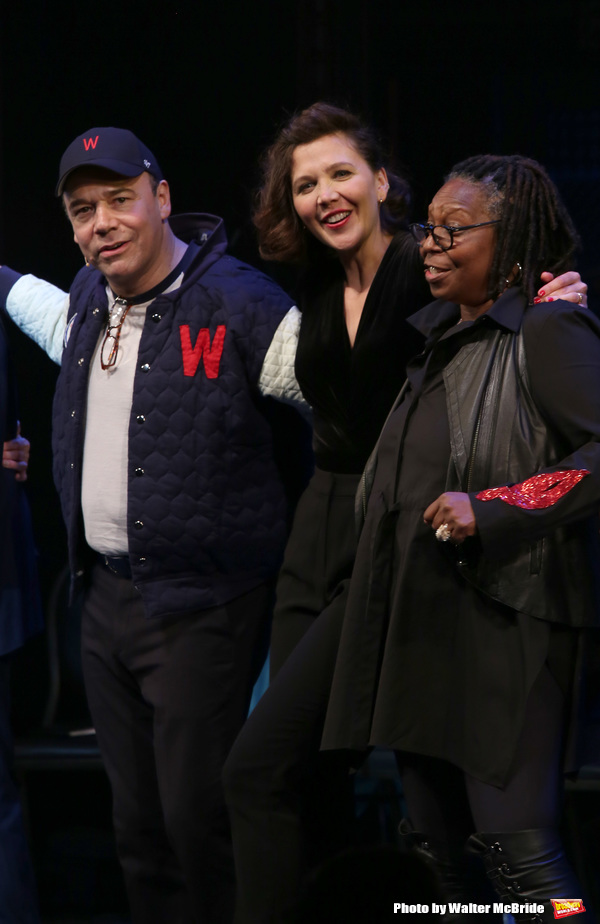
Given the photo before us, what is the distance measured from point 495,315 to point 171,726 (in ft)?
4.02

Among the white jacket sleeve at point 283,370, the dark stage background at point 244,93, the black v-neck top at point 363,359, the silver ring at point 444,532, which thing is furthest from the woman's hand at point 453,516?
the dark stage background at point 244,93

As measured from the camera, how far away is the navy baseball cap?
8.91 feet

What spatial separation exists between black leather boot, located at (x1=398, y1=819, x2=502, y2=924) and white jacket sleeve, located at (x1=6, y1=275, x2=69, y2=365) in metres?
1.58

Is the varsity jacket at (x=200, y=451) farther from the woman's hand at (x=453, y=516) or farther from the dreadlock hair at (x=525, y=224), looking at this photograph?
the woman's hand at (x=453, y=516)

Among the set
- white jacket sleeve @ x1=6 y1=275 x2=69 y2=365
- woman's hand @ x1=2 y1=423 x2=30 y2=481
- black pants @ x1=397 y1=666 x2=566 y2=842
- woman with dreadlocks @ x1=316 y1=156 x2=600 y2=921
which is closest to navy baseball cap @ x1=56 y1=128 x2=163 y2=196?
white jacket sleeve @ x1=6 y1=275 x2=69 y2=365

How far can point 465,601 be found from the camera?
6.86 ft

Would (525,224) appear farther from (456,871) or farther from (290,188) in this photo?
(456,871)

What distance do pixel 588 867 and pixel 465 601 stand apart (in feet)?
5.77

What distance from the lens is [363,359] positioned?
2.53m

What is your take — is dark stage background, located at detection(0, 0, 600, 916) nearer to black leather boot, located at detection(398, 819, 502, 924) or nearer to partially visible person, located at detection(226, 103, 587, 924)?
partially visible person, located at detection(226, 103, 587, 924)

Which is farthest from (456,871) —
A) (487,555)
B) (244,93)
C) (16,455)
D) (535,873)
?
(244,93)

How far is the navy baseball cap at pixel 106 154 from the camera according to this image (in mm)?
2717

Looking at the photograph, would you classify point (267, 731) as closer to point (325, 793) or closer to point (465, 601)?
point (325, 793)

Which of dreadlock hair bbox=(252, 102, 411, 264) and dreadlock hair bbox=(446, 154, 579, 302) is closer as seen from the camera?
dreadlock hair bbox=(446, 154, 579, 302)
